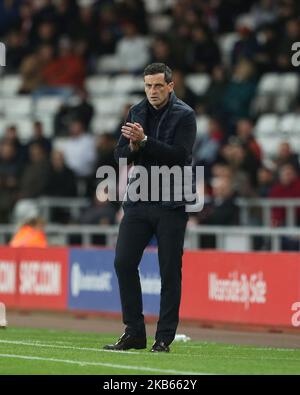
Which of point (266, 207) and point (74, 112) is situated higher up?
point (74, 112)

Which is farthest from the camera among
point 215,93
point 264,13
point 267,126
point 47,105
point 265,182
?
point 47,105

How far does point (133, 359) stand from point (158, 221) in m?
1.39

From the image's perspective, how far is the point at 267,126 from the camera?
22.1 meters

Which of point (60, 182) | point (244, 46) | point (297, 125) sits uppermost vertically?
point (244, 46)

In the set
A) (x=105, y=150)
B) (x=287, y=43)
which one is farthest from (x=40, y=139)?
(x=287, y=43)

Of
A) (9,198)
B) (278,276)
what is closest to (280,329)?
(278,276)

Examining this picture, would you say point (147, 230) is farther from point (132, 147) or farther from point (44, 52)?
point (44, 52)

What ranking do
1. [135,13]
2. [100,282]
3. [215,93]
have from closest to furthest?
[100,282], [215,93], [135,13]

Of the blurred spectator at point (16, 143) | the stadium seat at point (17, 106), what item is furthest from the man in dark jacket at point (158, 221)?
the stadium seat at point (17, 106)

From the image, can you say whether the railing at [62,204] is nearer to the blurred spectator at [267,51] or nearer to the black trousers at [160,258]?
the blurred spectator at [267,51]

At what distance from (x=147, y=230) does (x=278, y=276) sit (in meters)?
4.95

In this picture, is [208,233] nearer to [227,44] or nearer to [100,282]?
[100,282]

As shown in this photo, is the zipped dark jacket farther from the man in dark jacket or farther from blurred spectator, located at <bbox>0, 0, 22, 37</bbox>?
blurred spectator, located at <bbox>0, 0, 22, 37</bbox>

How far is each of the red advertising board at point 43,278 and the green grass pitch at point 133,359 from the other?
5.94 m
